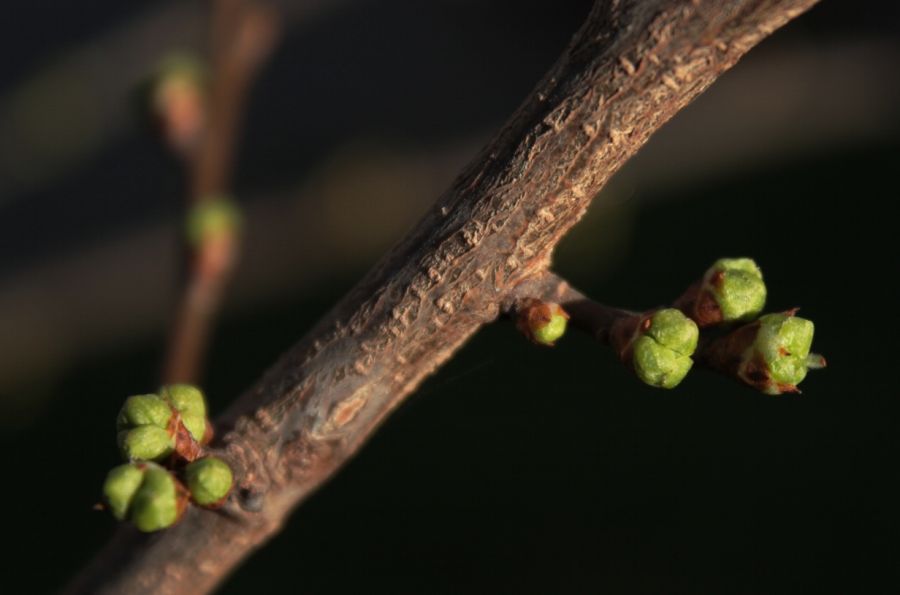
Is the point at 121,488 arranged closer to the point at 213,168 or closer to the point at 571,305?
the point at 571,305

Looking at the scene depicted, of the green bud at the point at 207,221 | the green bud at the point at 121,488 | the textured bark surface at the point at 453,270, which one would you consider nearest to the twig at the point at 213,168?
the green bud at the point at 207,221

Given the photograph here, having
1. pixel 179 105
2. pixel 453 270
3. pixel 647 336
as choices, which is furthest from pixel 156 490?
pixel 179 105

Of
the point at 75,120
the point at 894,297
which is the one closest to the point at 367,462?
→ the point at 75,120

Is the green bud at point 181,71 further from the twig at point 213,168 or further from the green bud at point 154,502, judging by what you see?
the green bud at point 154,502

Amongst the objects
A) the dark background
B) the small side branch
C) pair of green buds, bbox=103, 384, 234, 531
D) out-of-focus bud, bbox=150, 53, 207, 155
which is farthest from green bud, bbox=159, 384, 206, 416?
the dark background

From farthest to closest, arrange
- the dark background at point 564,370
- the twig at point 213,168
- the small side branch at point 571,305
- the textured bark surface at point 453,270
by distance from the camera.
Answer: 1. the dark background at point 564,370
2. the twig at point 213,168
3. the small side branch at point 571,305
4. the textured bark surface at point 453,270
